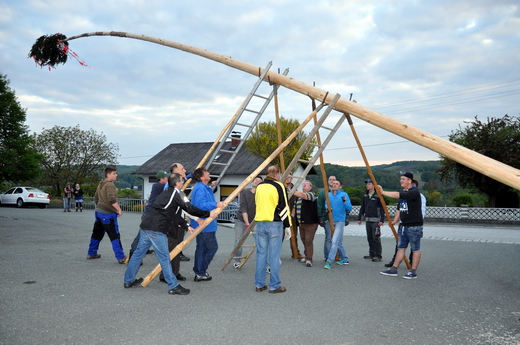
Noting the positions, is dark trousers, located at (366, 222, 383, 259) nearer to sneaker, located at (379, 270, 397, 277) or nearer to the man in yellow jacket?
sneaker, located at (379, 270, 397, 277)

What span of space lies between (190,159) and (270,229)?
1409 inches

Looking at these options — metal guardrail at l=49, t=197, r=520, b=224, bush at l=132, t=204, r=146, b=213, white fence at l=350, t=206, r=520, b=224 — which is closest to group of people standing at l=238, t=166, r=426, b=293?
metal guardrail at l=49, t=197, r=520, b=224

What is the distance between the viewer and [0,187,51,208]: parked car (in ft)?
95.2

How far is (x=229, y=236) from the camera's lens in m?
14.3

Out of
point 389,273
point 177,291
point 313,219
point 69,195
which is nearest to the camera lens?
point 177,291

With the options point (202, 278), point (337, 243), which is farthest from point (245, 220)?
point (337, 243)

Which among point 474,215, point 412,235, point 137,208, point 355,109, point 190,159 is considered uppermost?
point 190,159

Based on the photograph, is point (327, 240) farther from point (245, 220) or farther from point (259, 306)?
point (259, 306)

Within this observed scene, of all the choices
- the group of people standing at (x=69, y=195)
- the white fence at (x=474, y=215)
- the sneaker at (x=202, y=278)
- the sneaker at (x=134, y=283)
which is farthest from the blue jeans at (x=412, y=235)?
the group of people standing at (x=69, y=195)

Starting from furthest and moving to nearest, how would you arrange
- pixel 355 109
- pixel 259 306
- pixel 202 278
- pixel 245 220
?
pixel 245 220
pixel 355 109
pixel 202 278
pixel 259 306

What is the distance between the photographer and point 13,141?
3159 centimetres

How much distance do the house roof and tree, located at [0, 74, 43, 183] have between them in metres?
10.3

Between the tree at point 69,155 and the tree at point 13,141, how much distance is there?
8.05m

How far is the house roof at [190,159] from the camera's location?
36.2 metres
